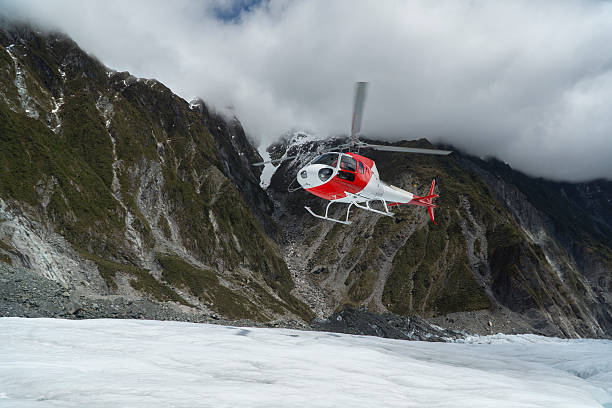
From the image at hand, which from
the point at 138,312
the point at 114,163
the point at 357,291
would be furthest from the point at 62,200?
the point at 357,291

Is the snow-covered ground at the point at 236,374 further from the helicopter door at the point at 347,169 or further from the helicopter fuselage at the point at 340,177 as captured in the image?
the helicopter door at the point at 347,169

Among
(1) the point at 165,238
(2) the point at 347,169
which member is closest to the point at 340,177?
(2) the point at 347,169

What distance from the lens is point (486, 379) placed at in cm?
982

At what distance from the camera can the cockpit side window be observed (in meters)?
22.2

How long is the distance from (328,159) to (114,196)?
125m

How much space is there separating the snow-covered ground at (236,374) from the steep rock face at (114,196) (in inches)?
2334

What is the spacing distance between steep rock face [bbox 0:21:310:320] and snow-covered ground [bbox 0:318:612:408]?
195ft

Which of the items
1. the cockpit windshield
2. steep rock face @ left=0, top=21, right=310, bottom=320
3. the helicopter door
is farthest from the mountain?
the cockpit windshield

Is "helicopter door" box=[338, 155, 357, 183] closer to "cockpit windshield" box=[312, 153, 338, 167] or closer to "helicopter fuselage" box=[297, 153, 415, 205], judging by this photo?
"helicopter fuselage" box=[297, 153, 415, 205]

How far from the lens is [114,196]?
125812mm

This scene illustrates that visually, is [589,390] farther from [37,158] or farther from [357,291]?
[357,291]

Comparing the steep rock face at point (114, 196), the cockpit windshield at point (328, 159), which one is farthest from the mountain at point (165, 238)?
the cockpit windshield at point (328, 159)

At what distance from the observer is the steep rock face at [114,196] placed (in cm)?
8588

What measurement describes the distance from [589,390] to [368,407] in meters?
7.97
